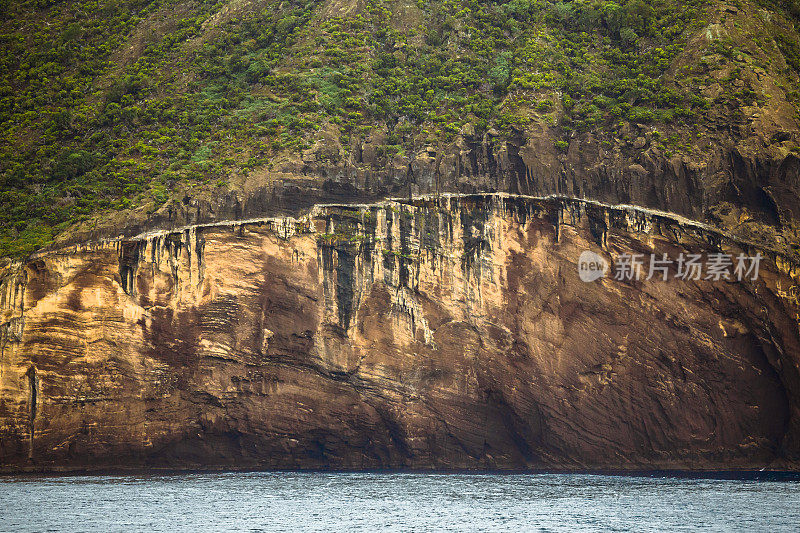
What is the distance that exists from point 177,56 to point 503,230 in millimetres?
29150

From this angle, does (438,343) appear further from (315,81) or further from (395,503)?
(315,81)

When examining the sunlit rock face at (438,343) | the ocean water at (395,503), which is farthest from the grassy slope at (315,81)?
the ocean water at (395,503)

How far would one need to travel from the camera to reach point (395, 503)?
35750mm

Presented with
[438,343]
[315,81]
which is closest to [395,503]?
[438,343]

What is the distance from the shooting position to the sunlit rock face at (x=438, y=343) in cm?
4478

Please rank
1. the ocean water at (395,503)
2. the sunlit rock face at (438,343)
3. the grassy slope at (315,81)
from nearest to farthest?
the ocean water at (395,503), the sunlit rock face at (438,343), the grassy slope at (315,81)

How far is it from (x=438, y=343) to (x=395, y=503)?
12.8 m

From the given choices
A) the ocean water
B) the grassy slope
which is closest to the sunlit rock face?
the ocean water

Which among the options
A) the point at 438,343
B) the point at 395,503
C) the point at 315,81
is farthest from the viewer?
the point at 315,81

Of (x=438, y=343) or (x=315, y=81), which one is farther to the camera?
(x=315, y=81)

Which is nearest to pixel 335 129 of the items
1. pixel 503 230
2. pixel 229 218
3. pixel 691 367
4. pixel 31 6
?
pixel 229 218

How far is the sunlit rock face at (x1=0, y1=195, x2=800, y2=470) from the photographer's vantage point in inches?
1763

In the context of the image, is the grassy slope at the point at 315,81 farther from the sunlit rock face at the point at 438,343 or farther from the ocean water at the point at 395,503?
the ocean water at the point at 395,503

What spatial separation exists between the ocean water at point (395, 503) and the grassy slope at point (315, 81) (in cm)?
1569
